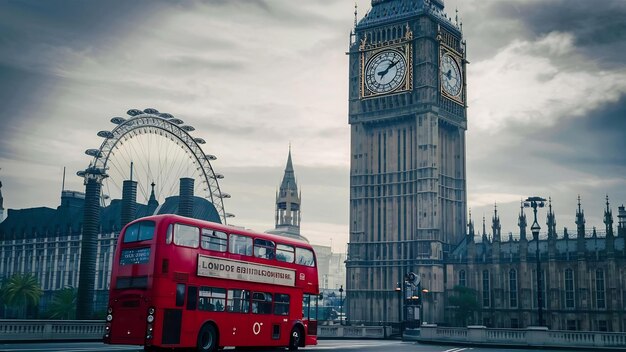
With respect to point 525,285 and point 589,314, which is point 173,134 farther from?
point 589,314

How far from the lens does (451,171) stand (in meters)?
99.2

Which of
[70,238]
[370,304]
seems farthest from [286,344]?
[70,238]

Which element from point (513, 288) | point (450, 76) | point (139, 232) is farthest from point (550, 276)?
point (139, 232)

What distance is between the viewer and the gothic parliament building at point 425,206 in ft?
276

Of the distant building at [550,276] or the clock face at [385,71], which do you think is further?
the clock face at [385,71]

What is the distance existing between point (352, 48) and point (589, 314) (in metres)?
48.2

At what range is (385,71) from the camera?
321 feet

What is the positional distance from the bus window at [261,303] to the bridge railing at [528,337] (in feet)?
59.8

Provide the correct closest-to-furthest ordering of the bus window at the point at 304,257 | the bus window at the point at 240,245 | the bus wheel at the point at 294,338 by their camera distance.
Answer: the bus window at the point at 240,245, the bus wheel at the point at 294,338, the bus window at the point at 304,257

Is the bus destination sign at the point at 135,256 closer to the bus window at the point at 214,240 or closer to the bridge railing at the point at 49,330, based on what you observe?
the bus window at the point at 214,240

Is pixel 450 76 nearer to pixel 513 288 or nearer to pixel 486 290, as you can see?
pixel 486 290

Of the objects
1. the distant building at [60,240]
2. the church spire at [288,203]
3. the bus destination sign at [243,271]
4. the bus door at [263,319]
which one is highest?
the church spire at [288,203]

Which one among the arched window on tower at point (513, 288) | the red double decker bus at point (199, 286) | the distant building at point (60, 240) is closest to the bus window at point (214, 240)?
the red double decker bus at point (199, 286)

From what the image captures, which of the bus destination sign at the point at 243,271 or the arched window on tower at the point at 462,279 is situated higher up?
the arched window on tower at the point at 462,279
